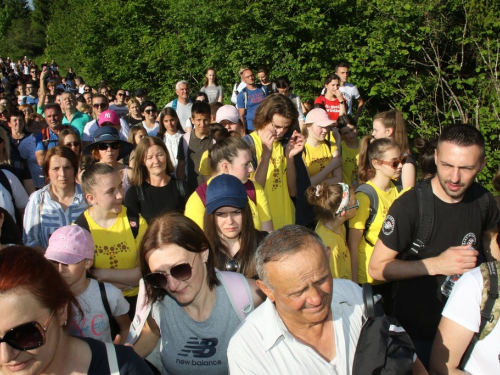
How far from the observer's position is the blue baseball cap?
333cm

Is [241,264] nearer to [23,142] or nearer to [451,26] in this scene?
[23,142]

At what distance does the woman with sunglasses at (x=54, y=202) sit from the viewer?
442 cm

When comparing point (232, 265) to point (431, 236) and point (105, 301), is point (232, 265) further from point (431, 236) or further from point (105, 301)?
point (431, 236)

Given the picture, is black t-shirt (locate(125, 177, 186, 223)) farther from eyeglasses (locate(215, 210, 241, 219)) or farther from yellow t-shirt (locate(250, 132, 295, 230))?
eyeglasses (locate(215, 210, 241, 219))

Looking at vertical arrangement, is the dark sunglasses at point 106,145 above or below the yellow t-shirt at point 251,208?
above

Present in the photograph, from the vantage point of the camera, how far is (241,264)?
332cm

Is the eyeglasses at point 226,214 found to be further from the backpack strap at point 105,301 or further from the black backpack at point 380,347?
the black backpack at point 380,347

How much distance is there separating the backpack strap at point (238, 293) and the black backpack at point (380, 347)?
0.74 metres

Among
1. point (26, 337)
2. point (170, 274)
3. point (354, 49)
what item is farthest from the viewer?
point (354, 49)

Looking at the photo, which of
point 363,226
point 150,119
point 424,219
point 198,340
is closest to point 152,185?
Answer: point 363,226

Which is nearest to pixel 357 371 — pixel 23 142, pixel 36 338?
pixel 36 338

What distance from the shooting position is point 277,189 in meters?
5.15

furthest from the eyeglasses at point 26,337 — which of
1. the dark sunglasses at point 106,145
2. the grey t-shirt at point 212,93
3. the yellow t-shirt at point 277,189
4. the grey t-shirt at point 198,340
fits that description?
the grey t-shirt at point 212,93

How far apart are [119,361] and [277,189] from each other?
3.17 meters
